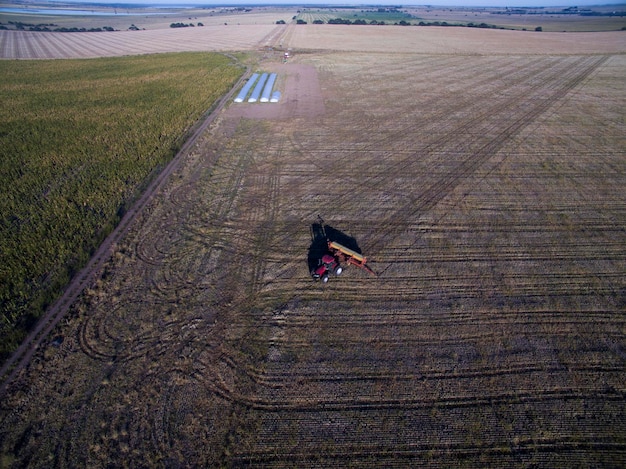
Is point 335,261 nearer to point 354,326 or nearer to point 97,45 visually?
point 354,326

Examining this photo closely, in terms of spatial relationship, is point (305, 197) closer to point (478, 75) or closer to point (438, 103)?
point (438, 103)

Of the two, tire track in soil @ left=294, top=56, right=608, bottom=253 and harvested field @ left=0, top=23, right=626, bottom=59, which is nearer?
tire track in soil @ left=294, top=56, right=608, bottom=253

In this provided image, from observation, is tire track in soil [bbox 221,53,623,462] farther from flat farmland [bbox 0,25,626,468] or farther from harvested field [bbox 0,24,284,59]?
harvested field [bbox 0,24,284,59]

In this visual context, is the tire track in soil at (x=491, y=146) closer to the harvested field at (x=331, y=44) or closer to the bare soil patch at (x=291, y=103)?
the bare soil patch at (x=291, y=103)

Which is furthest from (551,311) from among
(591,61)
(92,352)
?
(591,61)

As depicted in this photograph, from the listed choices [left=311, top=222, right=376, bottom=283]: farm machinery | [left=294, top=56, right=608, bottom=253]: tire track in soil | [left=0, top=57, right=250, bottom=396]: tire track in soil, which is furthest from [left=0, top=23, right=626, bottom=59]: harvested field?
[left=311, top=222, right=376, bottom=283]: farm machinery
